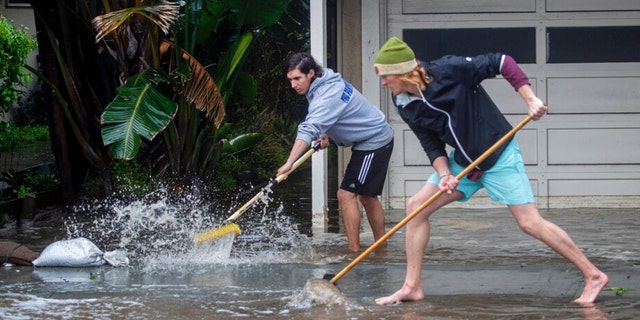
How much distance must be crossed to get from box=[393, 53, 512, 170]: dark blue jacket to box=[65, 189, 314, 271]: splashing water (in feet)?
7.22

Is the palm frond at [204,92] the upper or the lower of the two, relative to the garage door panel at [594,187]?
upper

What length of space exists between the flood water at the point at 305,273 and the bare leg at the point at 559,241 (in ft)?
0.42

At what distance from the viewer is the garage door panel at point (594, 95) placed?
412 inches

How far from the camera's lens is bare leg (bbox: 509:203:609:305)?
6.04 meters

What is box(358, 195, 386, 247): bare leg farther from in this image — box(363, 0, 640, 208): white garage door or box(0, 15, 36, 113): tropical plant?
box(0, 15, 36, 113): tropical plant

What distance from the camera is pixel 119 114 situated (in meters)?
10.0

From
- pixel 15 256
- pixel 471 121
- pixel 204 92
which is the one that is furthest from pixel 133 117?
pixel 471 121

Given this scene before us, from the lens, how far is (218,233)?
307 inches

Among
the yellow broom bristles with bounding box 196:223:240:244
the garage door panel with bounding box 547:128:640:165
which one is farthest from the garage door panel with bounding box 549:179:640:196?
the yellow broom bristles with bounding box 196:223:240:244

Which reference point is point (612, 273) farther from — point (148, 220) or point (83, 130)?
point (83, 130)

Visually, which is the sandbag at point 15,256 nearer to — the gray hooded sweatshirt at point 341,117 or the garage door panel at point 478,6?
the gray hooded sweatshirt at point 341,117

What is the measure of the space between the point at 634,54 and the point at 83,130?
6.20 meters

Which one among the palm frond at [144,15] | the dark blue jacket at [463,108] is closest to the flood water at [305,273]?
the dark blue jacket at [463,108]

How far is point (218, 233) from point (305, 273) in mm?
884
